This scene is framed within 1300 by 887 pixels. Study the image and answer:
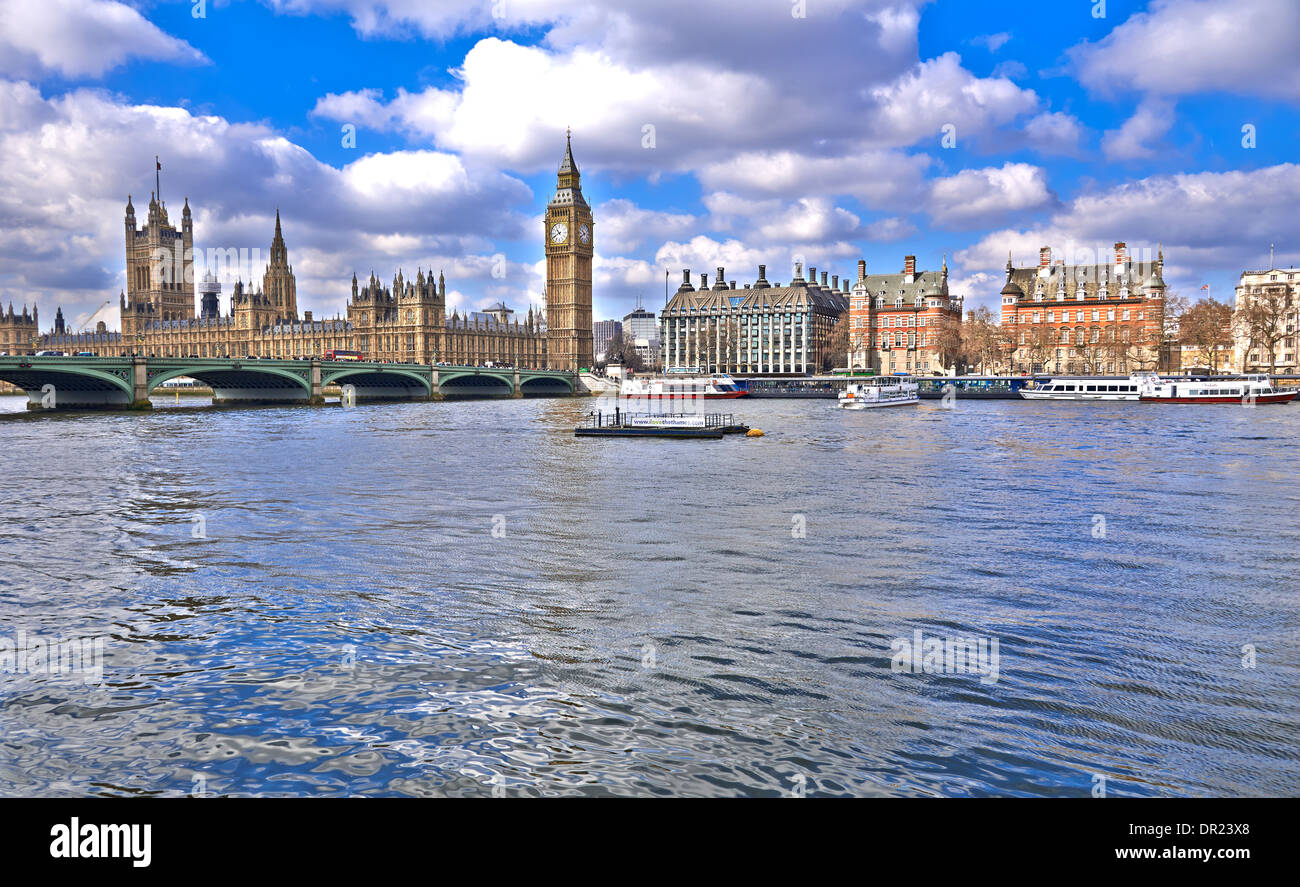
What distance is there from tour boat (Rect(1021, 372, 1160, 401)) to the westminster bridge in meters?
59.6

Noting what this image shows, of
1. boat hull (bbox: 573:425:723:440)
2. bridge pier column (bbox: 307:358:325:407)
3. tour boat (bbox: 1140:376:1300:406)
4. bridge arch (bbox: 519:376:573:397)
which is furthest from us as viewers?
bridge arch (bbox: 519:376:573:397)

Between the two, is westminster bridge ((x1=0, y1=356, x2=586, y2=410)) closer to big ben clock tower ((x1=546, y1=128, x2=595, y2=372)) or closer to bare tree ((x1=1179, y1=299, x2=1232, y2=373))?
big ben clock tower ((x1=546, y1=128, x2=595, y2=372))

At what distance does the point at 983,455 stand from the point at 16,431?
49052mm

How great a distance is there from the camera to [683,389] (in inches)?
3900

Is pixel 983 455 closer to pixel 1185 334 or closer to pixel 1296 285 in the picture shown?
pixel 1185 334

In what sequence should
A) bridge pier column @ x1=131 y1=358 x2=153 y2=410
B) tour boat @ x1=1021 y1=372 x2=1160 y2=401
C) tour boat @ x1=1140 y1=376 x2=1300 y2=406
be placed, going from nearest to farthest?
bridge pier column @ x1=131 y1=358 x2=153 y2=410, tour boat @ x1=1140 y1=376 x2=1300 y2=406, tour boat @ x1=1021 y1=372 x2=1160 y2=401

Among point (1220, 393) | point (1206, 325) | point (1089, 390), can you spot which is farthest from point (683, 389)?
point (1206, 325)

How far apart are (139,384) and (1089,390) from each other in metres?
82.5

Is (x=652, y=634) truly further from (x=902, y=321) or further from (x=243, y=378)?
(x=902, y=321)

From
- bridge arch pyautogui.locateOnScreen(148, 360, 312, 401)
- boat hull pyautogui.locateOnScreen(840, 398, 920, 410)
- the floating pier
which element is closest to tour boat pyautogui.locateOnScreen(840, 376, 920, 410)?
boat hull pyautogui.locateOnScreen(840, 398, 920, 410)

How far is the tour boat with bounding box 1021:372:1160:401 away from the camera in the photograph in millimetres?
84750

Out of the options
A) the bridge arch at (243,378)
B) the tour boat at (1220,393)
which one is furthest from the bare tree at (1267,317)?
the bridge arch at (243,378)

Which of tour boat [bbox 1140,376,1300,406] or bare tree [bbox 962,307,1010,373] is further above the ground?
bare tree [bbox 962,307,1010,373]

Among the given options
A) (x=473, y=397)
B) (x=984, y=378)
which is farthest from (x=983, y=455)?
(x=473, y=397)
